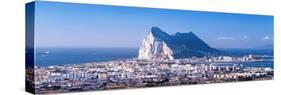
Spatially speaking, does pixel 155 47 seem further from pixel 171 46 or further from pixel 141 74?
pixel 141 74

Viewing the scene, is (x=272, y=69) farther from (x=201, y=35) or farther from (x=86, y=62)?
(x=86, y=62)

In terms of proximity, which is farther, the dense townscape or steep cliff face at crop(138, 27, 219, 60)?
steep cliff face at crop(138, 27, 219, 60)

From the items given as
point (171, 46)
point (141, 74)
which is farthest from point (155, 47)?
point (141, 74)

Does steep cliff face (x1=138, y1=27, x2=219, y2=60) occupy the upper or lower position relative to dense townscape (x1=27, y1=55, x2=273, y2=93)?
upper

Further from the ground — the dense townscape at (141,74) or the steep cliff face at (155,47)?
the steep cliff face at (155,47)

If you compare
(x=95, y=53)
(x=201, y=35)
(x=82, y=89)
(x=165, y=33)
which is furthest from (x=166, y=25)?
(x=82, y=89)
